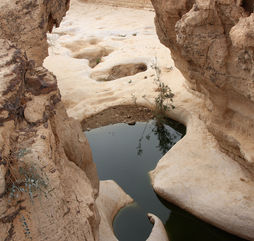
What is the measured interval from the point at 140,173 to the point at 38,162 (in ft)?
9.61

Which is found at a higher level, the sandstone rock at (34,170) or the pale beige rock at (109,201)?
the sandstone rock at (34,170)

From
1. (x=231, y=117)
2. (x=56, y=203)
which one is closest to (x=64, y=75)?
(x=231, y=117)

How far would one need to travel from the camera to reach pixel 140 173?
5250 mm

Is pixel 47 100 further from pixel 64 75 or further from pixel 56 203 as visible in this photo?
pixel 64 75

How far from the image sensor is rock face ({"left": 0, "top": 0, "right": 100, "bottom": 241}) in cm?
241

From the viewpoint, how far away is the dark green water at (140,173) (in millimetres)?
4348

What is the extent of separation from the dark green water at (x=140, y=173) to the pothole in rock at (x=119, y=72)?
1942 millimetres

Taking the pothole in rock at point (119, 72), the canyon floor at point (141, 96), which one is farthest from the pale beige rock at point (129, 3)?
the pothole in rock at point (119, 72)

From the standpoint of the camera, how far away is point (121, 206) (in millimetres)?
4613

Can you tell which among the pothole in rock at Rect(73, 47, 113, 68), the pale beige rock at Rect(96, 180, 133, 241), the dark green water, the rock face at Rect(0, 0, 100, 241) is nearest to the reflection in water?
the dark green water

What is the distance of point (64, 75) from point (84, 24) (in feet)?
13.8

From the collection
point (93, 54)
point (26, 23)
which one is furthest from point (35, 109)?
point (93, 54)

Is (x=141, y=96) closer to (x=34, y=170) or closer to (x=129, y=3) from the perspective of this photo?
(x=34, y=170)

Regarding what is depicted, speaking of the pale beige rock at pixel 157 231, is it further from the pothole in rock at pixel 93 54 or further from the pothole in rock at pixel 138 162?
the pothole in rock at pixel 93 54
